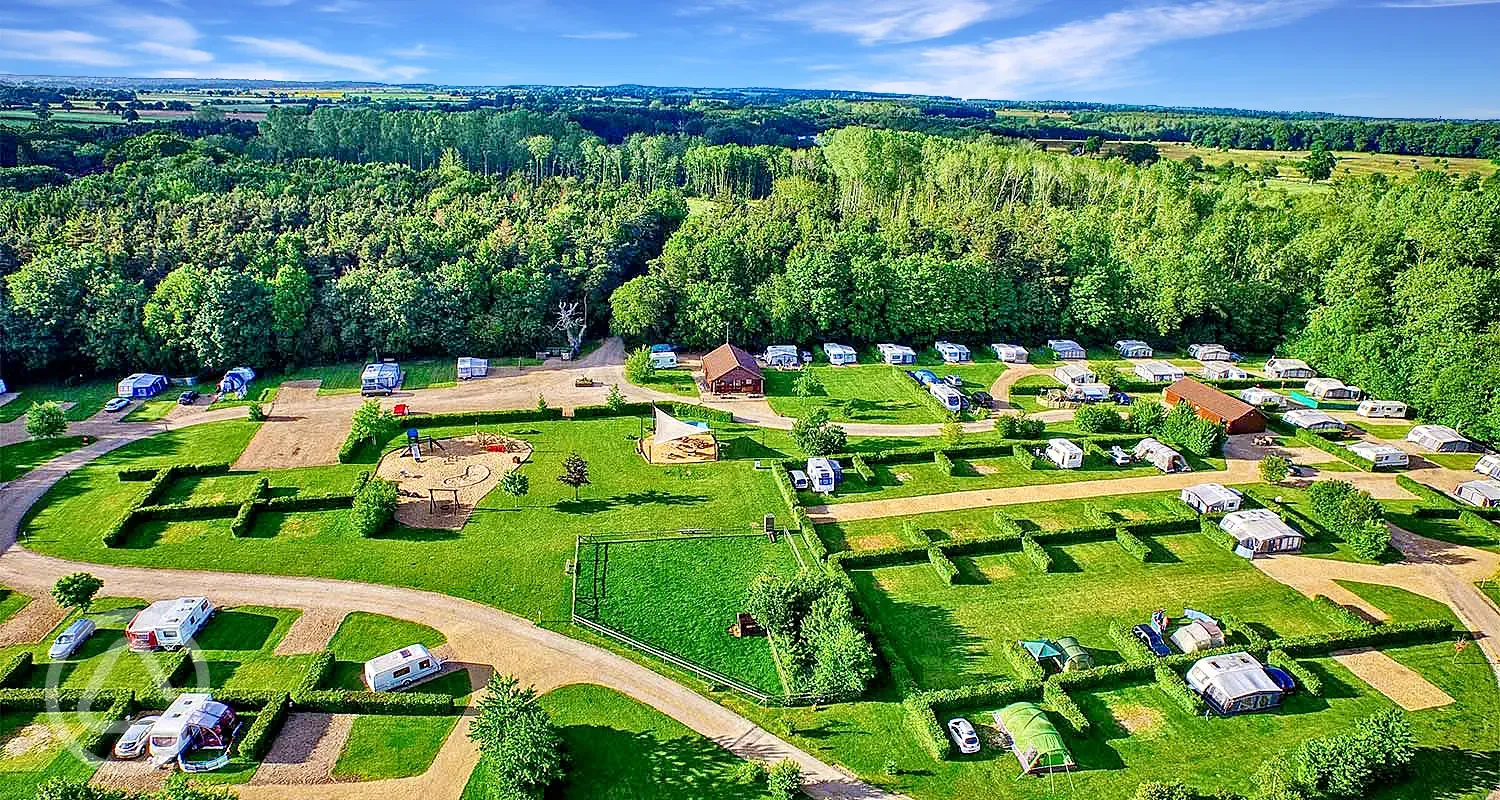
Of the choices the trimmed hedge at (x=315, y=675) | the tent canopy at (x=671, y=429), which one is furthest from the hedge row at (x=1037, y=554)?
the trimmed hedge at (x=315, y=675)

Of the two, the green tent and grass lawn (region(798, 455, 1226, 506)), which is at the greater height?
grass lawn (region(798, 455, 1226, 506))

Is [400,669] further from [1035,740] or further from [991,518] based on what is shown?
[991,518]

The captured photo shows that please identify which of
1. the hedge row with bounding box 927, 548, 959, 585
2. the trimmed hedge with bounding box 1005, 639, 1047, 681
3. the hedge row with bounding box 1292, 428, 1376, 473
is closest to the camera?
the trimmed hedge with bounding box 1005, 639, 1047, 681

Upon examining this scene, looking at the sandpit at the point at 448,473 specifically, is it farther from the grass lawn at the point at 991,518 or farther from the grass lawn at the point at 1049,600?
the grass lawn at the point at 1049,600

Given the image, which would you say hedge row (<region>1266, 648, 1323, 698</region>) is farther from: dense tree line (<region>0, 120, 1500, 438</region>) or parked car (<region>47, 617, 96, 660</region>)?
parked car (<region>47, 617, 96, 660</region>)

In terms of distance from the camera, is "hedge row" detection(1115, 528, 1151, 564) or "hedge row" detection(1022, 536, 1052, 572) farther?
"hedge row" detection(1115, 528, 1151, 564)

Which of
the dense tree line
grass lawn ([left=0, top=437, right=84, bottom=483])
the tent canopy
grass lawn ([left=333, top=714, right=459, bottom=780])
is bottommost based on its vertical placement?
grass lawn ([left=333, top=714, right=459, bottom=780])

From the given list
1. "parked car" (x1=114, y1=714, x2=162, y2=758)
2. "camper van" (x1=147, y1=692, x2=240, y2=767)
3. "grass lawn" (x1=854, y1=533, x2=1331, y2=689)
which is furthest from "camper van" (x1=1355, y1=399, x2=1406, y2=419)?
"parked car" (x1=114, y1=714, x2=162, y2=758)

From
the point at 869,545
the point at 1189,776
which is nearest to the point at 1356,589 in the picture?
the point at 1189,776
